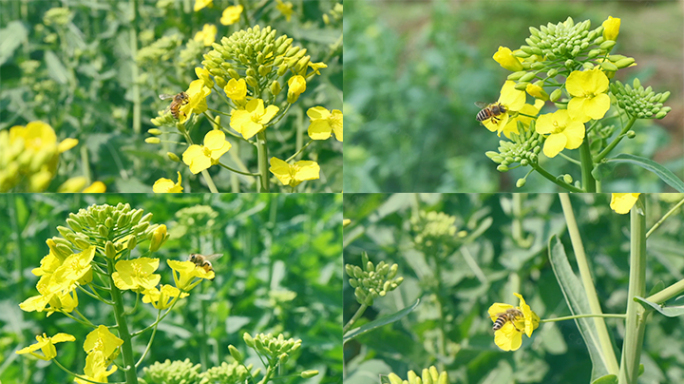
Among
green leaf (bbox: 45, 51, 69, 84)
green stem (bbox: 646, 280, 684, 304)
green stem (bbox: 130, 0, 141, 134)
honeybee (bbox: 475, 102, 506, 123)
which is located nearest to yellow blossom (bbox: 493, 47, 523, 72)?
honeybee (bbox: 475, 102, 506, 123)

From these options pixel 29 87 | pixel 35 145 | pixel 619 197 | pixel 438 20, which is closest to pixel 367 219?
pixel 619 197

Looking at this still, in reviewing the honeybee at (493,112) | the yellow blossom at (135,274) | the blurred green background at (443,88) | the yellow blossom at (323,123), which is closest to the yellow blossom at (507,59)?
the honeybee at (493,112)

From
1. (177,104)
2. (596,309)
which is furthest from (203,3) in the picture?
(596,309)

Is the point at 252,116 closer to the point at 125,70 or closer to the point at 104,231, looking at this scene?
the point at 104,231

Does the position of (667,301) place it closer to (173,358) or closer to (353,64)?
(173,358)

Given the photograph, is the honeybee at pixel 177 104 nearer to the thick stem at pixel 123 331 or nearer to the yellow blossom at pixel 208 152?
the yellow blossom at pixel 208 152
